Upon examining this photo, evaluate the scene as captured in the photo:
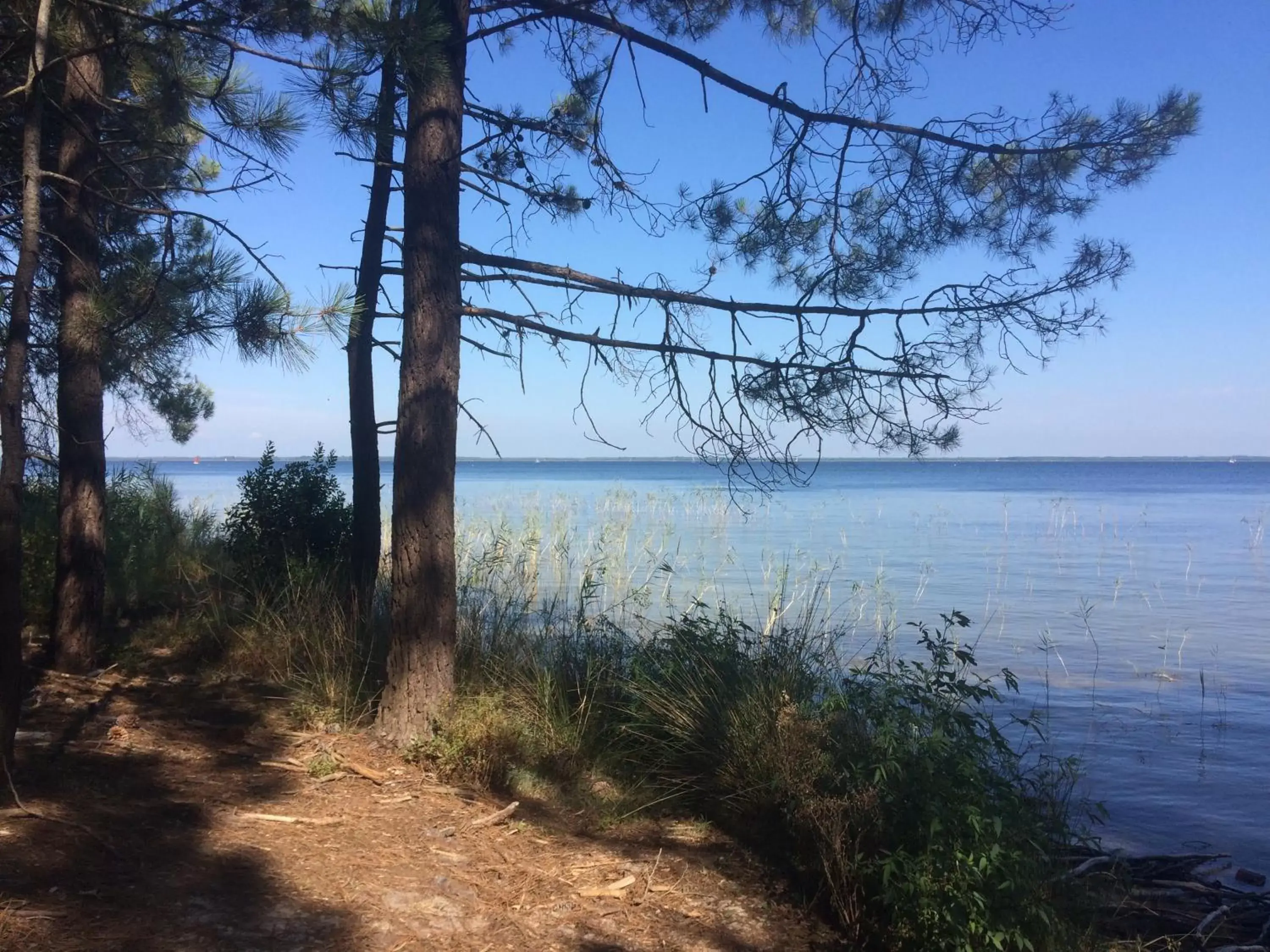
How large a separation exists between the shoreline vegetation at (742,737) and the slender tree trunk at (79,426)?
0.50 meters

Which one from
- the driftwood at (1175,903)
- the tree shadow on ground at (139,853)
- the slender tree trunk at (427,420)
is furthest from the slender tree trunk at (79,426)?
the driftwood at (1175,903)

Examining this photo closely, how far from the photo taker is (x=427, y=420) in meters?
5.73

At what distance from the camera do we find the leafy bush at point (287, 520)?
28.1 ft

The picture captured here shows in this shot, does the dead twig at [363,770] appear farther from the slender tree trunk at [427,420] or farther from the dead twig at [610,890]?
the dead twig at [610,890]

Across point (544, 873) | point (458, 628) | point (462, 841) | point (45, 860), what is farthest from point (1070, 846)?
point (45, 860)

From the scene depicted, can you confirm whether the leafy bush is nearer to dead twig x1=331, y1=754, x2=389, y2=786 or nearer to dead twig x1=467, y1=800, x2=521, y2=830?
dead twig x1=331, y1=754, x2=389, y2=786

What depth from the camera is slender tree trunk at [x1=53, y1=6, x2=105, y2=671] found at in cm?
629

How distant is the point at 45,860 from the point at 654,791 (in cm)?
287

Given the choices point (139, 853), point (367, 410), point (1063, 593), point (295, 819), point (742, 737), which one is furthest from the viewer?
point (1063, 593)

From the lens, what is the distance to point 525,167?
7.36 meters

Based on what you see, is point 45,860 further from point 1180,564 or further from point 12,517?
point 1180,564

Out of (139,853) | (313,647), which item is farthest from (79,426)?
(139,853)

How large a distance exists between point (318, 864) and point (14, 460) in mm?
2209

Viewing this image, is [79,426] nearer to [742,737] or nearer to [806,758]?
[742,737]
